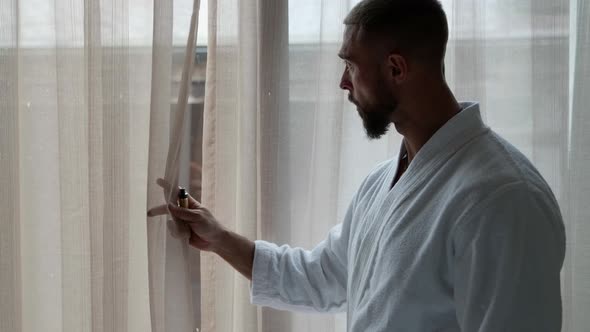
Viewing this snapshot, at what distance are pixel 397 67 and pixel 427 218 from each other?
0.83ft

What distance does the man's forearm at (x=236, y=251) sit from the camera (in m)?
1.31

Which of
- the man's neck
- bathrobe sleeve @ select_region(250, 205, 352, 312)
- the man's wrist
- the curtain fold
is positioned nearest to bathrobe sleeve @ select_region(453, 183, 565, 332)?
the man's neck

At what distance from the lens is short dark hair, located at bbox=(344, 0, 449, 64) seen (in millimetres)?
1153

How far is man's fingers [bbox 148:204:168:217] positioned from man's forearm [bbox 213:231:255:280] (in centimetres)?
13

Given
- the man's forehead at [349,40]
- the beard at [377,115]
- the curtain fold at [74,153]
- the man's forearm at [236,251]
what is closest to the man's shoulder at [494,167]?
the beard at [377,115]

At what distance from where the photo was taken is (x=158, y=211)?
1.22 m

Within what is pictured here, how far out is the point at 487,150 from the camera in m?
1.12

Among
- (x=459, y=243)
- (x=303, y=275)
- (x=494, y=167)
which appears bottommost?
(x=303, y=275)

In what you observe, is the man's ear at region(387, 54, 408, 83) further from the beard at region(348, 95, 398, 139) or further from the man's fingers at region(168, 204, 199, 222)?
the man's fingers at region(168, 204, 199, 222)

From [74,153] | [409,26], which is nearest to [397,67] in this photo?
[409,26]

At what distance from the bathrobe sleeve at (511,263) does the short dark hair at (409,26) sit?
10.6 inches

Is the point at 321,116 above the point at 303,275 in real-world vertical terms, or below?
above

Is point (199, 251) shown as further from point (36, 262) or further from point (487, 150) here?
point (487, 150)

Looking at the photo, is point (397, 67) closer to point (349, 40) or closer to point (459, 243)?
point (349, 40)
